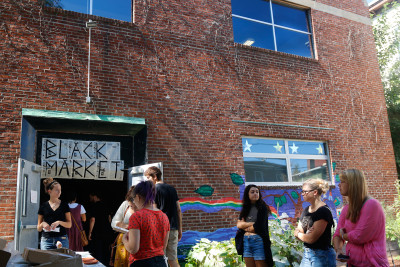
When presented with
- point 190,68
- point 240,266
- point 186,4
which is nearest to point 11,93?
point 190,68

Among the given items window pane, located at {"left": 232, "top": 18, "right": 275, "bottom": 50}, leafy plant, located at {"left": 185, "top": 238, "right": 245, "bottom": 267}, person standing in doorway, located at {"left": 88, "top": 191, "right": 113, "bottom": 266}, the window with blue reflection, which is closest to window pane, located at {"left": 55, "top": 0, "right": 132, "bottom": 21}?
the window with blue reflection

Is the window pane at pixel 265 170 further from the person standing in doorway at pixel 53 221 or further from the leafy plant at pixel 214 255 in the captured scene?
the person standing in doorway at pixel 53 221

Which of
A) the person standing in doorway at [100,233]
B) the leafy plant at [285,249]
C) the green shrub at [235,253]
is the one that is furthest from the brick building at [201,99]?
the leafy plant at [285,249]

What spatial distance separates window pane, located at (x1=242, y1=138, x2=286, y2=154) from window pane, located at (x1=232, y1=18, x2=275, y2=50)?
2.71 metres

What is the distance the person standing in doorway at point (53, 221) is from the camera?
5.50m

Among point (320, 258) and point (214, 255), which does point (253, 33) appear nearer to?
point (214, 255)

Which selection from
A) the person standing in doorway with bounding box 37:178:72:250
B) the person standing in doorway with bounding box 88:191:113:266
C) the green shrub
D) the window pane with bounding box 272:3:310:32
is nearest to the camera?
the person standing in doorway with bounding box 37:178:72:250

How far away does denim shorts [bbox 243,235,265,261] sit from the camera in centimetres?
495

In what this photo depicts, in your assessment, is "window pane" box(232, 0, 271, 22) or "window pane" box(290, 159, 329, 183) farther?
"window pane" box(232, 0, 271, 22)

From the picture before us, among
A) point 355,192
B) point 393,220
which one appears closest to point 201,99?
point 355,192

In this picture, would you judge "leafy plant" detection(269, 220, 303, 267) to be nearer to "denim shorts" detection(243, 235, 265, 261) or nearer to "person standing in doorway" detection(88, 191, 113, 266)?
"denim shorts" detection(243, 235, 265, 261)

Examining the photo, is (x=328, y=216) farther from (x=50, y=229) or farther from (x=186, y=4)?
(x=186, y=4)

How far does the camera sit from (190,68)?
8484 mm

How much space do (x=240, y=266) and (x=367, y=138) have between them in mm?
6864
